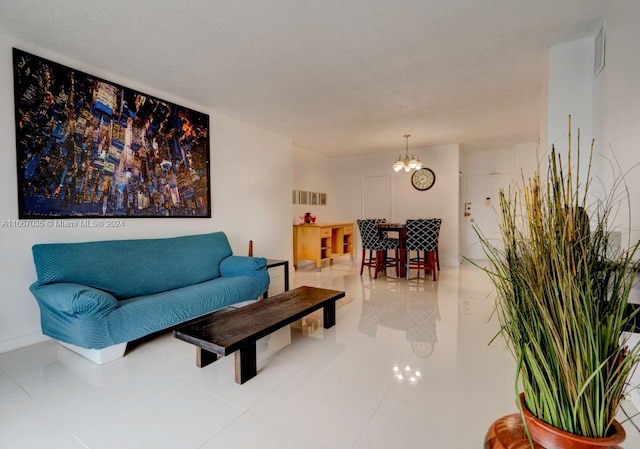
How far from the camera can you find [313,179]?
684cm

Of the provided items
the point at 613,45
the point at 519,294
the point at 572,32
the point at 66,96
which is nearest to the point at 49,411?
the point at 519,294

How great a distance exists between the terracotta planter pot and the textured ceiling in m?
2.37

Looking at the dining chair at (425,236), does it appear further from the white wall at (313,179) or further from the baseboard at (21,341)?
the baseboard at (21,341)

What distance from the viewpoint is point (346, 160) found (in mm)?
7418

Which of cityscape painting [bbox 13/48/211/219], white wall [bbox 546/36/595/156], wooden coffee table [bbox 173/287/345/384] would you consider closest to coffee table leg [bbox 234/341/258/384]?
wooden coffee table [bbox 173/287/345/384]

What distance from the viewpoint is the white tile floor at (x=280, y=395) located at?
4.74ft

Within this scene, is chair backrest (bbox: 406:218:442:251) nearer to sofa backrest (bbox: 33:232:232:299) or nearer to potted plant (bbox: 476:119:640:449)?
sofa backrest (bbox: 33:232:232:299)

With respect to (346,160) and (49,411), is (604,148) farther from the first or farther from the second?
(346,160)

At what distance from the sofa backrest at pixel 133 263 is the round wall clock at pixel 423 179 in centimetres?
449

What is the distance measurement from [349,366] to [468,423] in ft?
2.59

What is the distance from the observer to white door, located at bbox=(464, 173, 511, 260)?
21.9ft

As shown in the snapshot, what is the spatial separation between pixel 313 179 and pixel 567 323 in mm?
6271

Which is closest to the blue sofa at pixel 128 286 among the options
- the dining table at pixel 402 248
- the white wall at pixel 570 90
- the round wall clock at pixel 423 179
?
the dining table at pixel 402 248

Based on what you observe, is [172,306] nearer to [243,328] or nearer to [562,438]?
[243,328]
